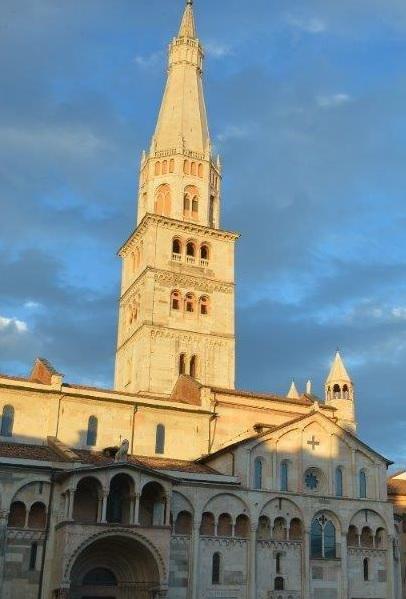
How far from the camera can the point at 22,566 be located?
130ft

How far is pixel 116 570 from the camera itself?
42906 mm

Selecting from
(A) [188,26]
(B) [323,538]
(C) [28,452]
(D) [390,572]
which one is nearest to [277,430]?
(B) [323,538]

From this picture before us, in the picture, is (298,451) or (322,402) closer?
(298,451)

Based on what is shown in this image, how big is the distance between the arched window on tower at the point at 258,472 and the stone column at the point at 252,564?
8.73ft

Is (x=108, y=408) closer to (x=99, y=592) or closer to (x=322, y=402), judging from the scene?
(x=99, y=592)

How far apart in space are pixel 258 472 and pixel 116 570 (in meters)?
10.5

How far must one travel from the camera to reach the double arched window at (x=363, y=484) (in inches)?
1986

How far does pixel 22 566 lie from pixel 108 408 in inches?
498

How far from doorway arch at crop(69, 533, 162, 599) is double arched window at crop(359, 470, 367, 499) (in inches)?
634

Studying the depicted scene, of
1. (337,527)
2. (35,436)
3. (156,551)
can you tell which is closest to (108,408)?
(35,436)

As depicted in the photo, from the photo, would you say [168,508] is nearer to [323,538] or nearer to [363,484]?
[323,538]

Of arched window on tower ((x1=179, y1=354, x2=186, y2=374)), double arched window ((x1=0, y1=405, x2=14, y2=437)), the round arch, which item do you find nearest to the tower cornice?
arched window on tower ((x1=179, y1=354, x2=186, y2=374))

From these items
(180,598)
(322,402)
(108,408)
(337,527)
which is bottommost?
(180,598)

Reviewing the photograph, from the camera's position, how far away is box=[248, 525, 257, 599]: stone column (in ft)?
146
